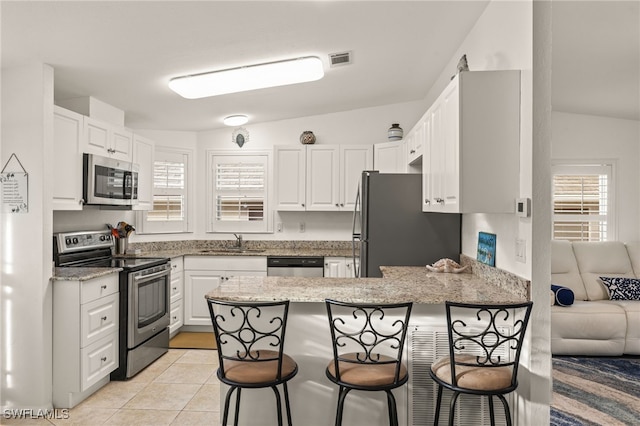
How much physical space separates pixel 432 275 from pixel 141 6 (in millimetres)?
2438

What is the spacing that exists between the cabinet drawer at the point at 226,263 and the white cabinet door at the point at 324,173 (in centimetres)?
101

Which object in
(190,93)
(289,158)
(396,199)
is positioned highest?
(190,93)

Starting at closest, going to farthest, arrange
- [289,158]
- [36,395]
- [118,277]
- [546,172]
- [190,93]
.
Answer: [546,172] < [36,395] < [118,277] < [190,93] < [289,158]

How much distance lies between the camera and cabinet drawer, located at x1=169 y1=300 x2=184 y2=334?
173 inches

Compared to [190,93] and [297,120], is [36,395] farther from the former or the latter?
[297,120]

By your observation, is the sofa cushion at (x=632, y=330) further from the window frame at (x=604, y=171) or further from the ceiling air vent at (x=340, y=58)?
the ceiling air vent at (x=340, y=58)

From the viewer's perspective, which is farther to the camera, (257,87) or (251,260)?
(251,260)

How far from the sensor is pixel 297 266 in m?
4.60

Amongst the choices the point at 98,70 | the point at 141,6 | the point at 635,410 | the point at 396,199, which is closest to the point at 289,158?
the point at 396,199

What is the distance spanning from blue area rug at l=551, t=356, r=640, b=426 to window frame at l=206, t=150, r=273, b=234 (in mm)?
3432

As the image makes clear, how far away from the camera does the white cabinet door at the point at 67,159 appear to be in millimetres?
2994

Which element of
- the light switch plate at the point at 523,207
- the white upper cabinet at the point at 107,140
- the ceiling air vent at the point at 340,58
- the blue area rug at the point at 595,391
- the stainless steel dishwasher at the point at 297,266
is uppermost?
the ceiling air vent at the point at 340,58

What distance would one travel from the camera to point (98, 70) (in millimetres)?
3016

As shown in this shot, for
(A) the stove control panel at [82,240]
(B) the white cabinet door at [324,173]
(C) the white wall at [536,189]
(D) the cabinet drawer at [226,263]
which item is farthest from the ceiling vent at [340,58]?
(A) the stove control panel at [82,240]
